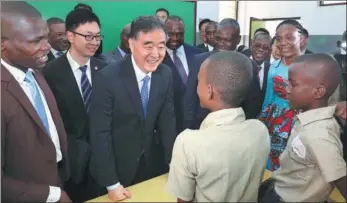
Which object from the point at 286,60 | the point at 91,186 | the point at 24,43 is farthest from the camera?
the point at 91,186

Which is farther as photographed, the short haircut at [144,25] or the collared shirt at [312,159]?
the short haircut at [144,25]

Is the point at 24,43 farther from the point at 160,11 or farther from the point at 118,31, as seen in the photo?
the point at 160,11

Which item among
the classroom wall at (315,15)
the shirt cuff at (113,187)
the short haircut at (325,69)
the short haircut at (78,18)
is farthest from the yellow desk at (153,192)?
the short haircut at (78,18)

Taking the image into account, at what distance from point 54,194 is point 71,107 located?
0.85ft

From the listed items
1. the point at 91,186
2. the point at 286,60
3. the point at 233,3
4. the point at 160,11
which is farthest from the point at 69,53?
the point at 286,60

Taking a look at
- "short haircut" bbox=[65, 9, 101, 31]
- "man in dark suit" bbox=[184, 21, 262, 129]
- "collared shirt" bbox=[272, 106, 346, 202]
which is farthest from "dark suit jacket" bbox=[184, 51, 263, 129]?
"short haircut" bbox=[65, 9, 101, 31]

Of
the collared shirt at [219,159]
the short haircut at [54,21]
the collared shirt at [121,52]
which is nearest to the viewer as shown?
the collared shirt at [219,159]

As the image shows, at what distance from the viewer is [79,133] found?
82cm

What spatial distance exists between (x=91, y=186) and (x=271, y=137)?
0.54 m

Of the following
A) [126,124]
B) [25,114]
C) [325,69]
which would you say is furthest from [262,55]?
[25,114]

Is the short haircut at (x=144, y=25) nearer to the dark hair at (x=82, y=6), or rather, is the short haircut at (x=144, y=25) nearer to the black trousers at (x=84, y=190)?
the dark hair at (x=82, y=6)

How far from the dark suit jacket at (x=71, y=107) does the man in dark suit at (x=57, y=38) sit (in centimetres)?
2

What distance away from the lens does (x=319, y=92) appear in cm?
62

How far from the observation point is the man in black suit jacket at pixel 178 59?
0.83 m
